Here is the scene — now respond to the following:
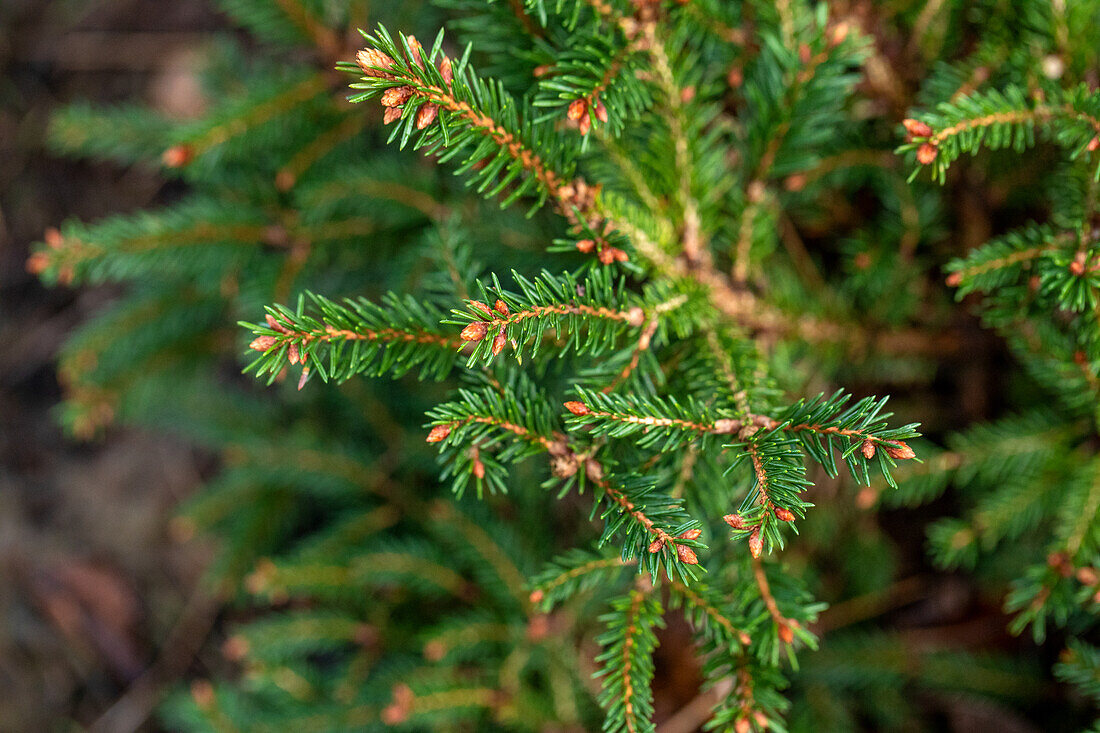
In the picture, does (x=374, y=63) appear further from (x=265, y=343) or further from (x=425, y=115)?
(x=265, y=343)

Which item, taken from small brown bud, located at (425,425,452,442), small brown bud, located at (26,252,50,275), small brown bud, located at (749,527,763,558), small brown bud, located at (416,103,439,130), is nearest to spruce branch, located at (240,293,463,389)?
small brown bud, located at (425,425,452,442)

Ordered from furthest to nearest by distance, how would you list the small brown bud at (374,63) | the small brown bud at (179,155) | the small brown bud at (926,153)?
the small brown bud at (179,155) < the small brown bud at (926,153) < the small brown bud at (374,63)

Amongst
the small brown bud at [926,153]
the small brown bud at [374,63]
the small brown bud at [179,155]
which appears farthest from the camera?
the small brown bud at [179,155]

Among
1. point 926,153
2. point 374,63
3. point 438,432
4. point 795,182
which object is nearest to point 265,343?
point 438,432

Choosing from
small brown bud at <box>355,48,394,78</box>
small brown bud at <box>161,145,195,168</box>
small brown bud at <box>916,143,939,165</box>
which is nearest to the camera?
small brown bud at <box>355,48,394,78</box>

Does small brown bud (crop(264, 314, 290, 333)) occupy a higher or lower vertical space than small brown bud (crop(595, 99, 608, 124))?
lower

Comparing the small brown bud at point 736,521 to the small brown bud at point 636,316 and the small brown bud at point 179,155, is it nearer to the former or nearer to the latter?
the small brown bud at point 636,316

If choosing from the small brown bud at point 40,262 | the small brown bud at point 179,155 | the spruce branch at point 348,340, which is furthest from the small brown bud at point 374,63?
the small brown bud at point 40,262

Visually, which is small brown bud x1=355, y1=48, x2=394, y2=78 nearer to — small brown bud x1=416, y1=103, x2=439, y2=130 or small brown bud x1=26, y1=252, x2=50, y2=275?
small brown bud x1=416, y1=103, x2=439, y2=130
